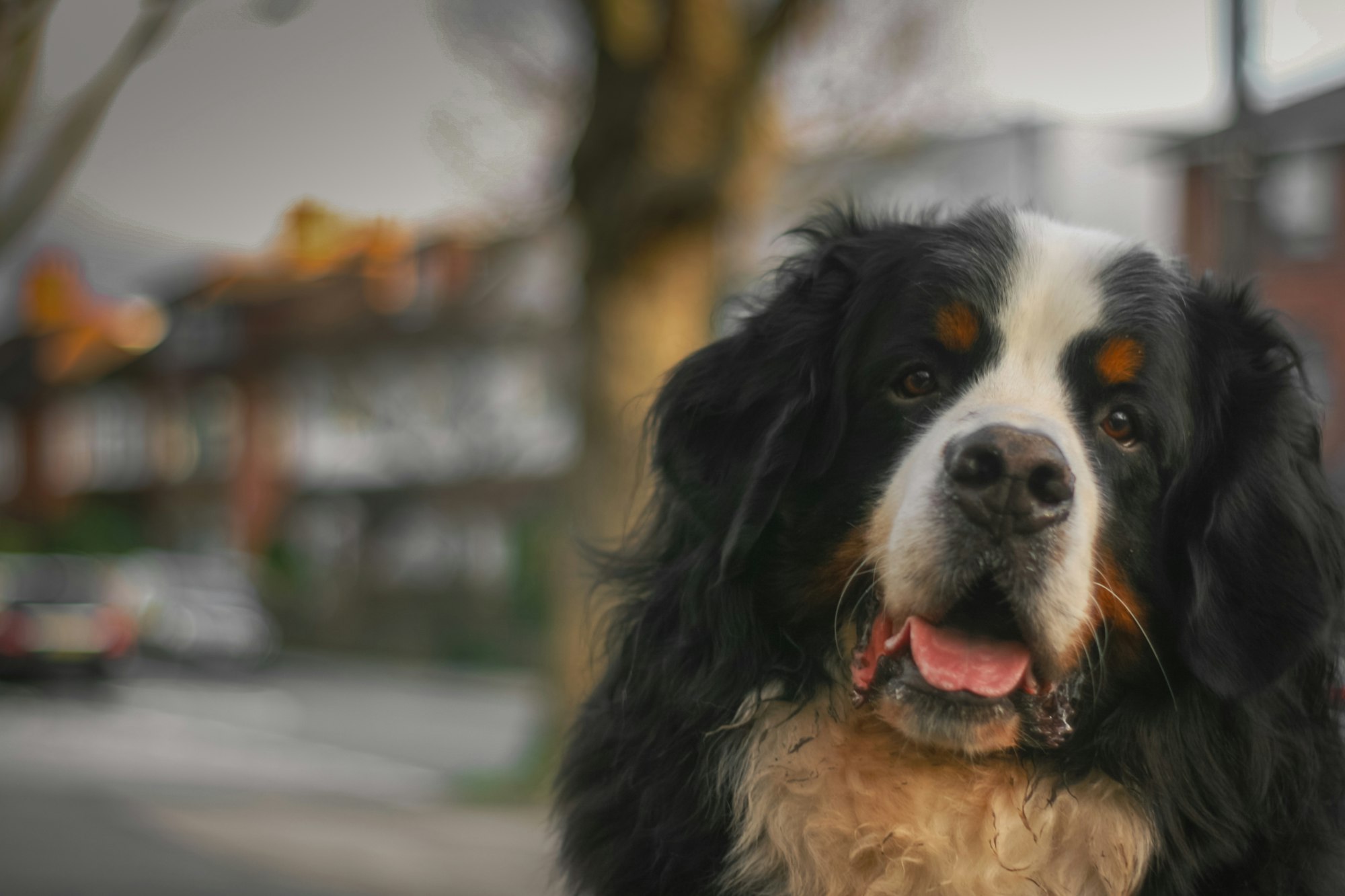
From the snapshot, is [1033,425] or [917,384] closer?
[1033,425]

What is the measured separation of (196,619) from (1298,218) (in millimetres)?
19832

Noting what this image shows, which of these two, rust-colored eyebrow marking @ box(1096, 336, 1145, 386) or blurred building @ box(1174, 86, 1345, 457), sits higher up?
blurred building @ box(1174, 86, 1345, 457)

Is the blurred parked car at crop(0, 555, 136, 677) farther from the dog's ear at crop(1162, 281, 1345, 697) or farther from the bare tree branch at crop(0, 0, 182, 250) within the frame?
the dog's ear at crop(1162, 281, 1345, 697)

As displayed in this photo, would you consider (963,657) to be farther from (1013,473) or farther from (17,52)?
(17,52)

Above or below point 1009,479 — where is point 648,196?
above

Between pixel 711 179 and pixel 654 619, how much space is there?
5603 millimetres

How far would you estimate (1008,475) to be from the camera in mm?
2117

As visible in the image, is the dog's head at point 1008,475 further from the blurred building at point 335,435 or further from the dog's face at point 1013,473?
the blurred building at point 335,435

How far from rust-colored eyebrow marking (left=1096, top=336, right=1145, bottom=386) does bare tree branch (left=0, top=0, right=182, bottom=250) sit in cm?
213

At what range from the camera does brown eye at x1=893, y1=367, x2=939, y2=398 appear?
2451mm

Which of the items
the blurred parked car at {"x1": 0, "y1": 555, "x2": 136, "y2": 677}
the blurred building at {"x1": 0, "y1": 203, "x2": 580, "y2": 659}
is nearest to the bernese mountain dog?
the blurred building at {"x1": 0, "y1": 203, "x2": 580, "y2": 659}

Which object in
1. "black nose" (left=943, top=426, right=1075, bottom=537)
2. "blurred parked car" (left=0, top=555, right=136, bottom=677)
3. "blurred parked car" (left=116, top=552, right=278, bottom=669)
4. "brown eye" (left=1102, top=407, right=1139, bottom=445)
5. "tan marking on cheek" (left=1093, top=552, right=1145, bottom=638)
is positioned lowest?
"blurred parked car" (left=116, top=552, right=278, bottom=669)

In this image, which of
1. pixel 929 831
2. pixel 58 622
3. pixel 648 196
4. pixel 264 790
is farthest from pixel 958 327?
pixel 58 622

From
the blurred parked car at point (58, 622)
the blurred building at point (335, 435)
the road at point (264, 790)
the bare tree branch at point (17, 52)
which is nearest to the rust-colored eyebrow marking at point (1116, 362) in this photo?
the road at point (264, 790)
